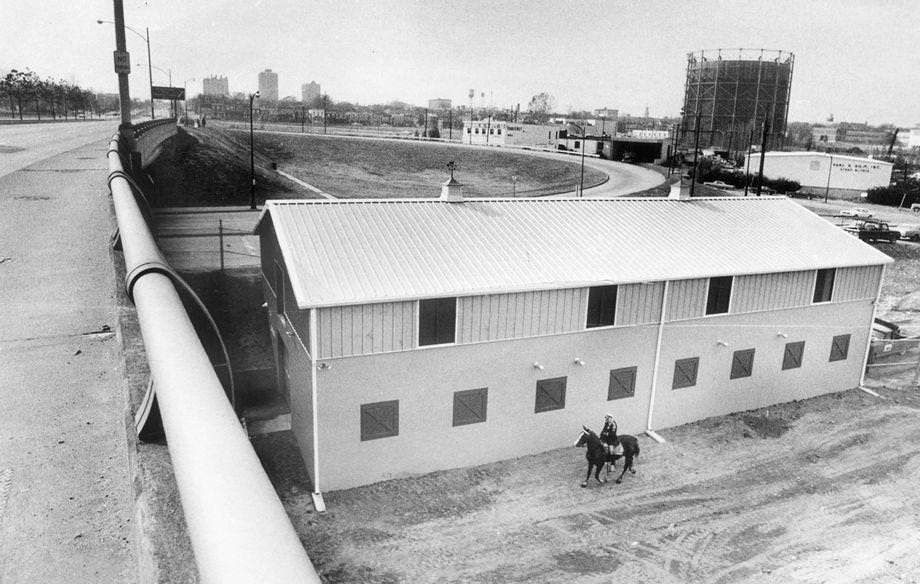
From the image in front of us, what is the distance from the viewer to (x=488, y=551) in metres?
16.4

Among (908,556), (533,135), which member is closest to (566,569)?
(908,556)

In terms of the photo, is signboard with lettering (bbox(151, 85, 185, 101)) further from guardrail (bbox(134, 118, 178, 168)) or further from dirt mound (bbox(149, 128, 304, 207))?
guardrail (bbox(134, 118, 178, 168))

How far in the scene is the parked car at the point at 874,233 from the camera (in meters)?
54.7

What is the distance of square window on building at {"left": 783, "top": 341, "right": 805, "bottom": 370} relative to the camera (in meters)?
25.3

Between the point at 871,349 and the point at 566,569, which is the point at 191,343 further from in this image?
the point at 871,349

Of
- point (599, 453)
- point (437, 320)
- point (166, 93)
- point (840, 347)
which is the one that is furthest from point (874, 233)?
point (166, 93)

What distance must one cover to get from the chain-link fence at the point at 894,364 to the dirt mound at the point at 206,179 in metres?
41.5

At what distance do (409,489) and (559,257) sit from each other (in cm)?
856

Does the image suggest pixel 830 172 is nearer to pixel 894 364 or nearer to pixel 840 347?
pixel 894 364

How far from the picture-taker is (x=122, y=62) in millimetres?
14008

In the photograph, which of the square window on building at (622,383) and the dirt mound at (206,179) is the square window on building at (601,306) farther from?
the dirt mound at (206,179)

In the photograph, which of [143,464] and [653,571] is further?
[653,571]

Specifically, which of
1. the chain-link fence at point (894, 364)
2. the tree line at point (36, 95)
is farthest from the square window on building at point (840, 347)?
the tree line at point (36, 95)

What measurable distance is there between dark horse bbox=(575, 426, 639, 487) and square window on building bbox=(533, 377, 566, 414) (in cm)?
181
